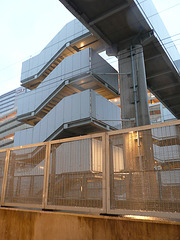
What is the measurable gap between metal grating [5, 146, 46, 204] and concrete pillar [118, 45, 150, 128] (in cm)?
694

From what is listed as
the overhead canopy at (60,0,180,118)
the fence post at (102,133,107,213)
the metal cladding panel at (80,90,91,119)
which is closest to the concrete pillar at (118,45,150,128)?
the overhead canopy at (60,0,180,118)

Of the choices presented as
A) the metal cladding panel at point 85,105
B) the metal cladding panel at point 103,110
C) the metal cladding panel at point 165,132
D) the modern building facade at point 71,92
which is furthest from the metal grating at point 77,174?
the metal cladding panel at point 103,110

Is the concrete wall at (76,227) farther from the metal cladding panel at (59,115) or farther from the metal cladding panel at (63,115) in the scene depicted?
the metal cladding panel at (59,115)

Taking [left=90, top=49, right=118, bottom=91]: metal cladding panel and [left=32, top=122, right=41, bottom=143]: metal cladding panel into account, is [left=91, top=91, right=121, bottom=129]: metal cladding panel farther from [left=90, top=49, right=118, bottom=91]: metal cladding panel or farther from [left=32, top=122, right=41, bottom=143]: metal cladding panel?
[left=32, top=122, right=41, bottom=143]: metal cladding panel

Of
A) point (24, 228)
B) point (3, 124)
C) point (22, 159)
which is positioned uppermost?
point (3, 124)

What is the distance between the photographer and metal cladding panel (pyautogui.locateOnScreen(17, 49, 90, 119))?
16609mm

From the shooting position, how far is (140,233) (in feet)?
11.1

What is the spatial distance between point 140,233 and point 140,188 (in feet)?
2.23

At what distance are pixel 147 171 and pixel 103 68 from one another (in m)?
14.9

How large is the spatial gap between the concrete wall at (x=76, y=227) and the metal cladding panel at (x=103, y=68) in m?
12.7

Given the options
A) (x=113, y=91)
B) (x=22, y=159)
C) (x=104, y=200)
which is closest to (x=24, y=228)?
(x=22, y=159)

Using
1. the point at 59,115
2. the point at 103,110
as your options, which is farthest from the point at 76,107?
the point at 103,110

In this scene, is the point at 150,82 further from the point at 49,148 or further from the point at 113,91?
the point at 49,148

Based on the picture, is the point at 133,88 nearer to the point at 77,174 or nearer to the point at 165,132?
the point at 77,174
